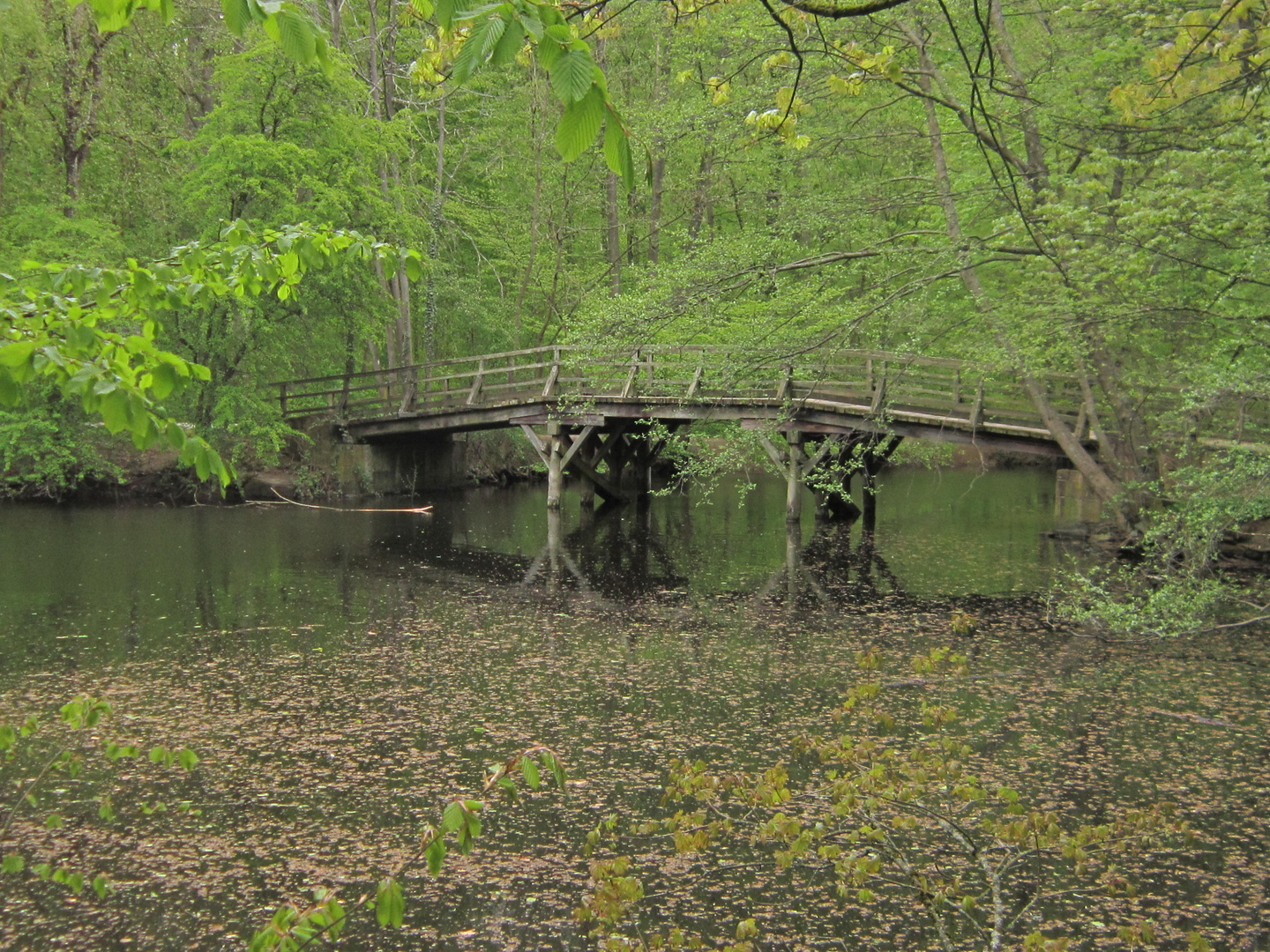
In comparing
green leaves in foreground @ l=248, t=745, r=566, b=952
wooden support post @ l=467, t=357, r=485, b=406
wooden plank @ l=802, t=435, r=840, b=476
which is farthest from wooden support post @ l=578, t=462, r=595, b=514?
green leaves in foreground @ l=248, t=745, r=566, b=952

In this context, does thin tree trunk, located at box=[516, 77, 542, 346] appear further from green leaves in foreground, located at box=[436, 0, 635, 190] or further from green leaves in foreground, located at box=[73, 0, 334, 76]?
green leaves in foreground, located at box=[436, 0, 635, 190]

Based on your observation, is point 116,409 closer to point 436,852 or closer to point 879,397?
point 436,852

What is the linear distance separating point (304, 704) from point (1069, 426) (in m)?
12.7

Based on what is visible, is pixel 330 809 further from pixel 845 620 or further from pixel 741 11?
pixel 741 11

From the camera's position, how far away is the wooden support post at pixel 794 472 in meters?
19.8

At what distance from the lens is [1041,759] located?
7.27 metres

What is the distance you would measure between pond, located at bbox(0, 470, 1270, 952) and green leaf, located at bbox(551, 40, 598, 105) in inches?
160

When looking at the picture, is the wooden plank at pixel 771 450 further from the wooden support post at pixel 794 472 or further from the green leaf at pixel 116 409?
the green leaf at pixel 116 409

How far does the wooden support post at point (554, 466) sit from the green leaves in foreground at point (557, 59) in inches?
766

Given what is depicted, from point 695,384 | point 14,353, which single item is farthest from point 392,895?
point 695,384

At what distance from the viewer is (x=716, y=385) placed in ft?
52.6

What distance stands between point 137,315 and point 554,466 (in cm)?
1802

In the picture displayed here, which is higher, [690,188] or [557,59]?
[690,188]

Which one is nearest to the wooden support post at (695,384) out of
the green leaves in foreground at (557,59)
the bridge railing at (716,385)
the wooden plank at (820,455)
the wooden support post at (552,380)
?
the bridge railing at (716,385)
